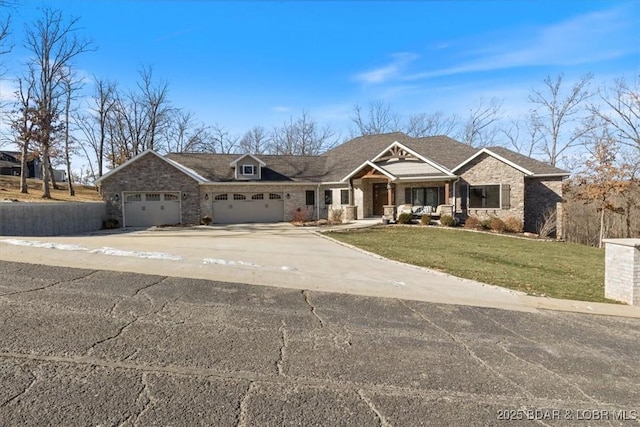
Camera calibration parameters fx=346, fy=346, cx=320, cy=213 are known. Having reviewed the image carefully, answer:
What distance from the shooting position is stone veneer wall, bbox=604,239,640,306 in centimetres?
713

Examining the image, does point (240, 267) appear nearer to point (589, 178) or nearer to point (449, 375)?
point (449, 375)

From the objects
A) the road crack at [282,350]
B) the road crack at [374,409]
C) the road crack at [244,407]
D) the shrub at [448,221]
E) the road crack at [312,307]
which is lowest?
the road crack at [374,409]

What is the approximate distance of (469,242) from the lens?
16.7 metres

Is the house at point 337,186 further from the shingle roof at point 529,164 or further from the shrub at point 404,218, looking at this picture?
the shrub at point 404,218

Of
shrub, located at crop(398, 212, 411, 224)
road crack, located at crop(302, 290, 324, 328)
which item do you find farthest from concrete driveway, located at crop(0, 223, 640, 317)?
shrub, located at crop(398, 212, 411, 224)

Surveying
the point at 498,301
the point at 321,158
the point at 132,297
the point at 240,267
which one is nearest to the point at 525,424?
the point at 498,301

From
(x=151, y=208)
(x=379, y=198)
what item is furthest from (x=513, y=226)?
(x=151, y=208)

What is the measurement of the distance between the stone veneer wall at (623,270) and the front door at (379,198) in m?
18.7

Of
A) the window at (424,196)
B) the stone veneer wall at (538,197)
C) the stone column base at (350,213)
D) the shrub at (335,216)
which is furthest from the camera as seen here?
the stone column base at (350,213)

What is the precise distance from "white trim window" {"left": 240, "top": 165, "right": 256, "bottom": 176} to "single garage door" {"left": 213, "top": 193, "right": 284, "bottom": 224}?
64.3 inches

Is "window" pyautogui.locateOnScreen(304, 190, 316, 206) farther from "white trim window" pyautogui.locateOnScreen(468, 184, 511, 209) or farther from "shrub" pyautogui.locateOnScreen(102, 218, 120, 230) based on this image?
"shrub" pyautogui.locateOnScreen(102, 218, 120, 230)

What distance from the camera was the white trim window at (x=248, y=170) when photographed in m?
26.0

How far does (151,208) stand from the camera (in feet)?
76.6

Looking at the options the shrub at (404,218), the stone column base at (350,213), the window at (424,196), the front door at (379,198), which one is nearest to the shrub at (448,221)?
the shrub at (404,218)
